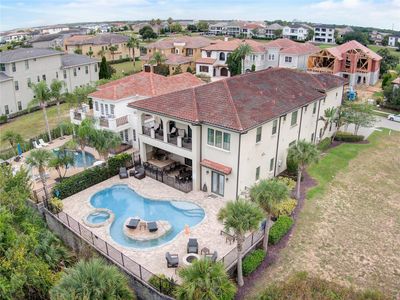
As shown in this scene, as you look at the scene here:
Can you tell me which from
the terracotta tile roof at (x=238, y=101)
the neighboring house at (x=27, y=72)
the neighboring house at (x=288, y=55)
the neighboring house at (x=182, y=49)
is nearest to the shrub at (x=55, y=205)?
the terracotta tile roof at (x=238, y=101)

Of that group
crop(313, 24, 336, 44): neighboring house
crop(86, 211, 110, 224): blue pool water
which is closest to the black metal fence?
crop(86, 211, 110, 224): blue pool water

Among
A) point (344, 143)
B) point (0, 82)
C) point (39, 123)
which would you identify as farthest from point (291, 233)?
point (0, 82)

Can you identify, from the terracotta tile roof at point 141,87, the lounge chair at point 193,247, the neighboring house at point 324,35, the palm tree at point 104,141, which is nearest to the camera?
the lounge chair at point 193,247

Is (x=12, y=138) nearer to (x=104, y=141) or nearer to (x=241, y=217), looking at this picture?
(x=104, y=141)

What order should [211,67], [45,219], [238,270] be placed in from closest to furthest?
1. [238,270]
2. [45,219]
3. [211,67]

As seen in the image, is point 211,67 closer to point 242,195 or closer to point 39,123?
point 39,123

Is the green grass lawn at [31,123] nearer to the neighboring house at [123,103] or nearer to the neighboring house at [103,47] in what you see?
the neighboring house at [123,103]
